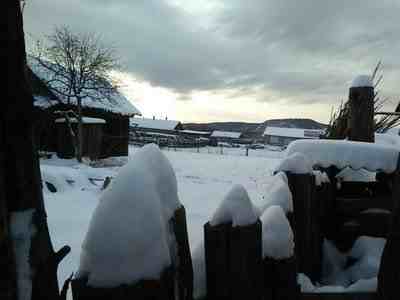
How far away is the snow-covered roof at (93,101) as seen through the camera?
18.3m

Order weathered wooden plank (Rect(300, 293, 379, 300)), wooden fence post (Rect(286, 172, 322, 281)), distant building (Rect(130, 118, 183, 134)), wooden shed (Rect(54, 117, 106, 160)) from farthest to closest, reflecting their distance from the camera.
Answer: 1. distant building (Rect(130, 118, 183, 134))
2. wooden shed (Rect(54, 117, 106, 160))
3. wooden fence post (Rect(286, 172, 322, 281))
4. weathered wooden plank (Rect(300, 293, 379, 300))

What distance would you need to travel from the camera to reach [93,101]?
2036cm

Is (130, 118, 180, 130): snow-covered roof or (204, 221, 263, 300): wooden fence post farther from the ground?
(130, 118, 180, 130): snow-covered roof

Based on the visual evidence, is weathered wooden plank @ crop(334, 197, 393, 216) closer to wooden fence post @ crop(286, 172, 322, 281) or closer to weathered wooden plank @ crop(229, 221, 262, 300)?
wooden fence post @ crop(286, 172, 322, 281)

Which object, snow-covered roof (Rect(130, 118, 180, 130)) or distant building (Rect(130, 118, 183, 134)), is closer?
distant building (Rect(130, 118, 183, 134))

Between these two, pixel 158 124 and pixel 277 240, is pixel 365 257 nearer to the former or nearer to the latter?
pixel 277 240

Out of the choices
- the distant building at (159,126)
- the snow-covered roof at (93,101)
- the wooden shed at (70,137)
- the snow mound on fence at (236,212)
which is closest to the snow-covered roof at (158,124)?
the distant building at (159,126)

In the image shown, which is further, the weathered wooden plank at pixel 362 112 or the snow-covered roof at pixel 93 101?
the snow-covered roof at pixel 93 101

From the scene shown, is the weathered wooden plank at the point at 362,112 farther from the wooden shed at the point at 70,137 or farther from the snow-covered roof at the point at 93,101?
the snow-covered roof at the point at 93,101

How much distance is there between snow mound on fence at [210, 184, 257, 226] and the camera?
0.98 metres

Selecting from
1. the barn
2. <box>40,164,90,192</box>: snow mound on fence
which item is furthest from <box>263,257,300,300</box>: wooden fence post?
the barn

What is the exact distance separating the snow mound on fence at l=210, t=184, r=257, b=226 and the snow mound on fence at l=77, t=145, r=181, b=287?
10.9 inches

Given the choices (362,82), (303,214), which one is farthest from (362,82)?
(303,214)

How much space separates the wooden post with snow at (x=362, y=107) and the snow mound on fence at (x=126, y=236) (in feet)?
8.36
